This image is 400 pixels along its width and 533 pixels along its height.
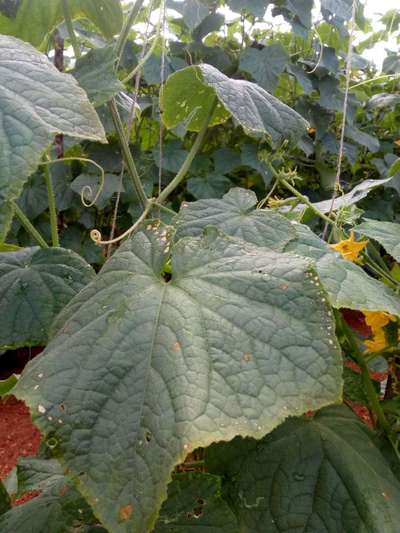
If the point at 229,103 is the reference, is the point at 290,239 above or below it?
below

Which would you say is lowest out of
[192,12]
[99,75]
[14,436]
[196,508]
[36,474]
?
[14,436]

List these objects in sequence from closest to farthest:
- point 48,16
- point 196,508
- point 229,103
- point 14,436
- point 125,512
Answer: point 125,512, point 196,508, point 229,103, point 48,16, point 14,436

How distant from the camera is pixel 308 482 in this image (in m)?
0.65

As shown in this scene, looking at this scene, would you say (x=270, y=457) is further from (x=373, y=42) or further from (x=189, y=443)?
(x=373, y=42)

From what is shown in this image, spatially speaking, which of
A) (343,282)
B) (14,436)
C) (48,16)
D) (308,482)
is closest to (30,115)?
(343,282)

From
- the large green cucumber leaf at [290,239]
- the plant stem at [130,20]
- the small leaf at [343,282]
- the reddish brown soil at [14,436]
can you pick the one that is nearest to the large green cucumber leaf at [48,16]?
the plant stem at [130,20]

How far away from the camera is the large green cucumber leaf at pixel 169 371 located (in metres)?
0.46

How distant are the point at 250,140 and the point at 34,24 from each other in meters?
1.48

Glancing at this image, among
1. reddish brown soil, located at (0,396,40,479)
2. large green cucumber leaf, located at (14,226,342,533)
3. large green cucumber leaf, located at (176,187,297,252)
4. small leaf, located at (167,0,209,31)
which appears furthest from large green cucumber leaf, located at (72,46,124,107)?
small leaf, located at (167,0,209,31)

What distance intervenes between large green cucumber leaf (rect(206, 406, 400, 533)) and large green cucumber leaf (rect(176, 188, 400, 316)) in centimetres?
17

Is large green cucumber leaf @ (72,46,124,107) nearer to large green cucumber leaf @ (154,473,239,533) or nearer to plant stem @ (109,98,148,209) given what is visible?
plant stem @ (109,98,148,209)

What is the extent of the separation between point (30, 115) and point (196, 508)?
0.44 metres

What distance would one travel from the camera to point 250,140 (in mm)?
2439

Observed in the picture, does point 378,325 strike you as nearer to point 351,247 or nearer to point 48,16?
point 351,247
